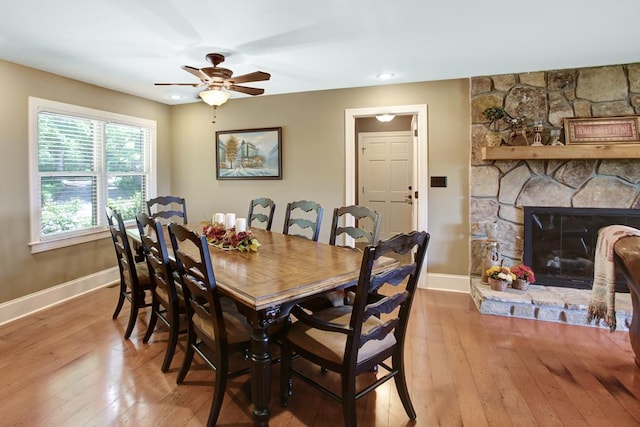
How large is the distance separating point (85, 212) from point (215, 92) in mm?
2250

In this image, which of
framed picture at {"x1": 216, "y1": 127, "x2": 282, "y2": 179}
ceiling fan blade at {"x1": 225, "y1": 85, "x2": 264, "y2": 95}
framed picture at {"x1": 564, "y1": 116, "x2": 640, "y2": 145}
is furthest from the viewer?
framed picture at {"x1": 216, "y1": 127, "x2": 282, "y2": 179}

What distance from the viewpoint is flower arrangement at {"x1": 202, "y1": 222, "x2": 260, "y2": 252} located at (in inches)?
Answer: 91.6

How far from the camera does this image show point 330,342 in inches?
65.4

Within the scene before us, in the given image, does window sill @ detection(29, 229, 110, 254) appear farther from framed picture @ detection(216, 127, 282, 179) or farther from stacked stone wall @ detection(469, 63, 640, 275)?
stacked stone wall @ detection(469, 63, 640, 275)

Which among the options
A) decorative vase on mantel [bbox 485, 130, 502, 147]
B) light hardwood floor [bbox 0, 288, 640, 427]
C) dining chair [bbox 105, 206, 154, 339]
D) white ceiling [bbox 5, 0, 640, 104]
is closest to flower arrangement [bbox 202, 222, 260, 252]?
dining chair [bbox 105, 206, 154, 339]

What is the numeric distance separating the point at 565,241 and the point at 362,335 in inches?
114

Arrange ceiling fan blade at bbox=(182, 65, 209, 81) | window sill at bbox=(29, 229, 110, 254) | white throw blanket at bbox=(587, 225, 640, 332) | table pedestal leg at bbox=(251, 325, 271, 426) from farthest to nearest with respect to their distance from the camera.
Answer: window sill at bbox=(29, 229, 110, 254) → ceiling fan blade at bbox=(182, 65, 209, 81) → white throw blanket at bbox=(587, 225, 640, 332) → table pedestal leg at bbox=(251, 325, 271, 426)

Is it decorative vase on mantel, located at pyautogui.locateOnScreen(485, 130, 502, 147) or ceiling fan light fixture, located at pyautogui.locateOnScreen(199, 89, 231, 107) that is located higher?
ceiling fan light fixture, located at pyautogui.locateOnScreen(199, 89, 231, 107)

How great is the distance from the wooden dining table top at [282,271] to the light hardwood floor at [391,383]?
28.5 inches

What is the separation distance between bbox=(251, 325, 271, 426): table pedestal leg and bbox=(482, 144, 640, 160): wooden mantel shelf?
292 centimetres

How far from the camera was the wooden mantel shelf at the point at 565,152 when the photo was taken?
10.2 feet

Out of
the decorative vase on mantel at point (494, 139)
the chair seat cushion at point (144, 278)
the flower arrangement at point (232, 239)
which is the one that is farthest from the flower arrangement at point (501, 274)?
the chair seat cushion at point (144, 278)

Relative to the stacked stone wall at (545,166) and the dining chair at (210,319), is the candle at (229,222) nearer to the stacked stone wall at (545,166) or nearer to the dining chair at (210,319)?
the dining chair at (210,319)

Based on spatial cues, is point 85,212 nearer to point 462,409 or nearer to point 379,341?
point 379,341
